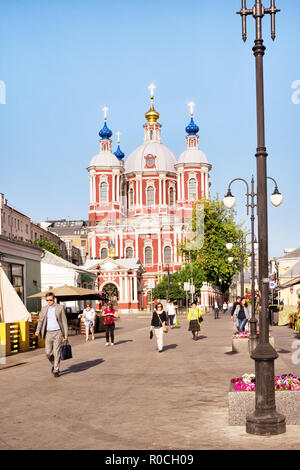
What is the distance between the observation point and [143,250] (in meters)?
92.2

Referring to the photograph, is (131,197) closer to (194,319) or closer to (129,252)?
(129,252)

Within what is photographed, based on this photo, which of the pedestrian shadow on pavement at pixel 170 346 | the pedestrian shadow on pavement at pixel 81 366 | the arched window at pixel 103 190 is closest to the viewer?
the pedestrian shadow on pavement at pixel 81 366

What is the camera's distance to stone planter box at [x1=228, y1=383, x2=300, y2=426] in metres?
8.38

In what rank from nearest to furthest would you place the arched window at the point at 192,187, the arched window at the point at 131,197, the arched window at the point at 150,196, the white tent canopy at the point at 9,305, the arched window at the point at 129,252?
the white tent canopy at the point at 9,305 < the arched window at the point at 192,187 < the arched window at the point at 129,252 < the arched window at the point at 150,196 < the arched window at the point at 131,197

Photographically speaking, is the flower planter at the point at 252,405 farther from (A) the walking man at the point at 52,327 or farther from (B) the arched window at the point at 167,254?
(B) the arched window at the point at 167,254

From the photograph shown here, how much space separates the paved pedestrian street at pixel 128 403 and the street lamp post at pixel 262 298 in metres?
0.22

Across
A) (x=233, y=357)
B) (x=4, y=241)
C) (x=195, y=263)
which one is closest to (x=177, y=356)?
(x=233, y=357)

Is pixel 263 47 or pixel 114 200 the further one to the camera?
pixel 114 200

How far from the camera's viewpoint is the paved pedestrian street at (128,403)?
7566 millimetres

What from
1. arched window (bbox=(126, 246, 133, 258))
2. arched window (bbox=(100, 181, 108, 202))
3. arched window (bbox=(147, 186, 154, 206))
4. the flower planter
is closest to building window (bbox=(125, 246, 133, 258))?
arched window (bbox=(126, 246, 133, 258))

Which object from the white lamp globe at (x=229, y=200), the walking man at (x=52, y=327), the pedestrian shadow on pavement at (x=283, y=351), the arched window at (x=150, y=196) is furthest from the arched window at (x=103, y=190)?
the walking man at (x=52, y=327)

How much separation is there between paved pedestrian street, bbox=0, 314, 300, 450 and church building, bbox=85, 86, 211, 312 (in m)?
71.4
